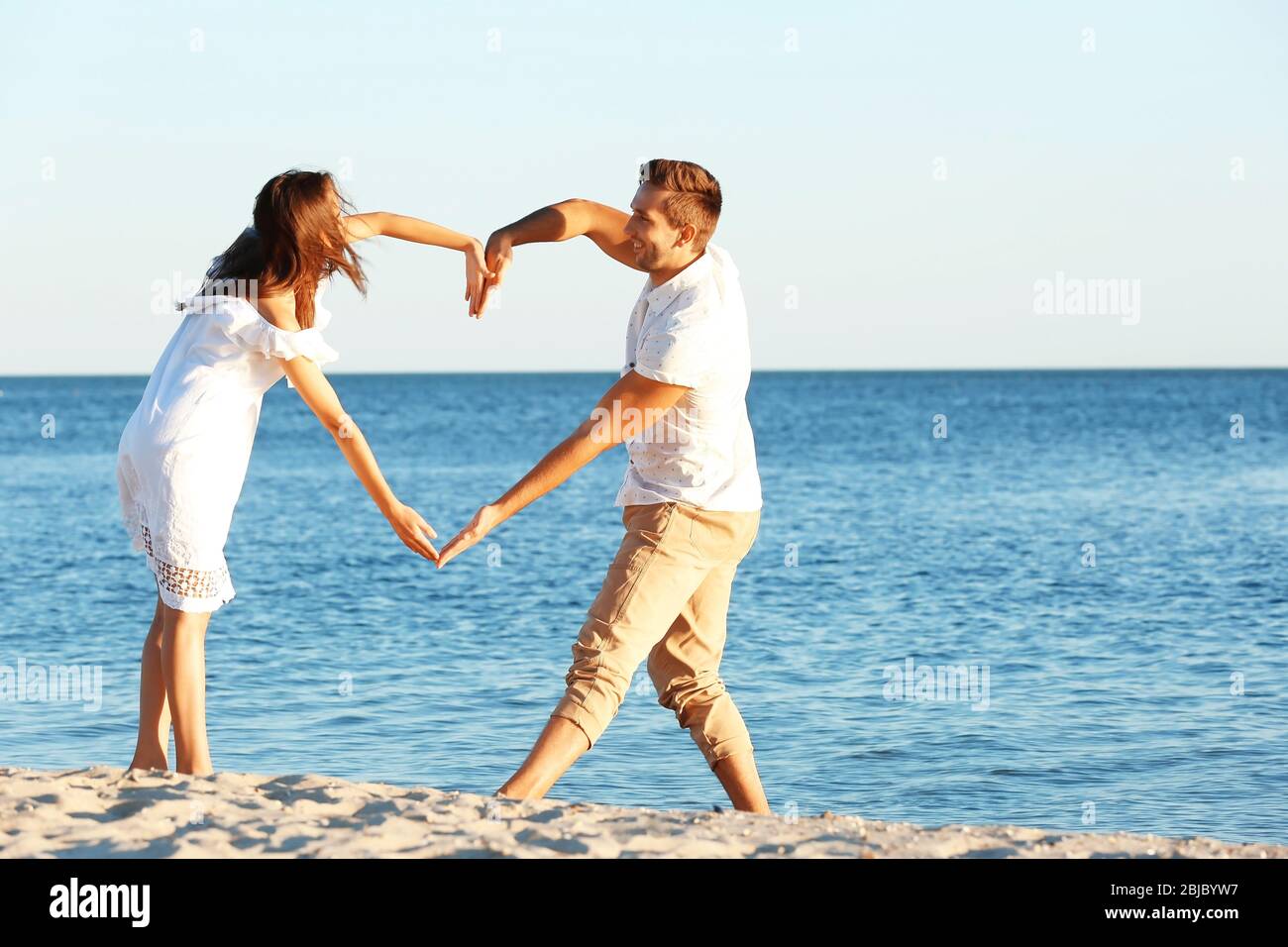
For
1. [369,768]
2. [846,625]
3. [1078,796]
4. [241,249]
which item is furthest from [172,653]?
[846,625]

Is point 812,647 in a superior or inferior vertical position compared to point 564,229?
inferior

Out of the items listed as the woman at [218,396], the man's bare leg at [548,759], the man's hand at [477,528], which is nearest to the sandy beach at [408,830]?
the man's bare leg at [548,759]

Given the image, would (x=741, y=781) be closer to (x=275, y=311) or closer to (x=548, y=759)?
(x=548, y=759)

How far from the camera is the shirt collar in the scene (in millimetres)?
4352

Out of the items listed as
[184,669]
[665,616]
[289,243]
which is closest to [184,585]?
[184,669]

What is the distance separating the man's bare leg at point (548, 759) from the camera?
423cm

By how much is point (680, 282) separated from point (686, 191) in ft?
0.88

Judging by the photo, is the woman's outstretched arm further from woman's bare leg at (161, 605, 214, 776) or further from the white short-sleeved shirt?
woman's bare leg at (161, 605, 214, 776)

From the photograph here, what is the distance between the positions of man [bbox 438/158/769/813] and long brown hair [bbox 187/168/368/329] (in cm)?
57

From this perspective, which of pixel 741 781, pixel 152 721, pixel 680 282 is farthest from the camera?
pixel 741 781

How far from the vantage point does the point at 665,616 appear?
14.4ft

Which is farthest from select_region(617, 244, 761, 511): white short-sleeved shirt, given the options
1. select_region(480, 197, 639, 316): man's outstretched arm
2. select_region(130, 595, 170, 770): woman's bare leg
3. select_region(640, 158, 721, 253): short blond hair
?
select_region(130, 595, 170, 770): woman's bare leg
